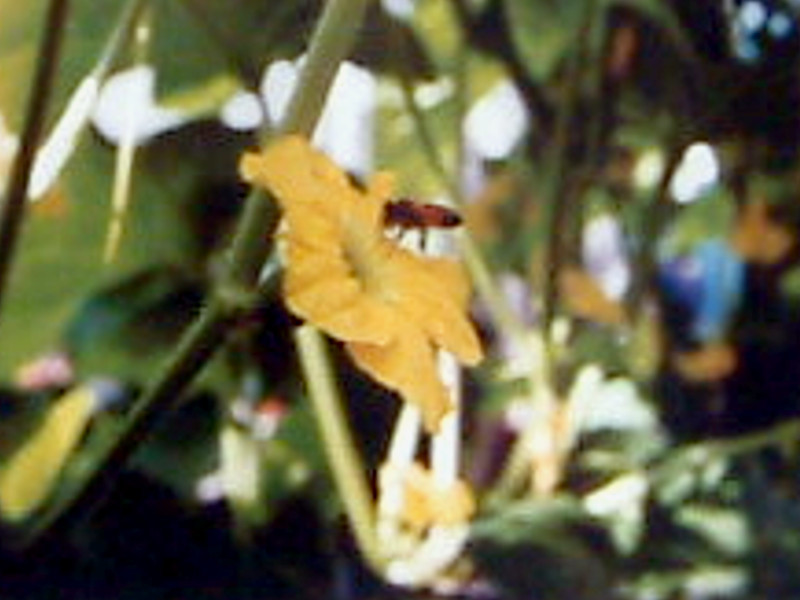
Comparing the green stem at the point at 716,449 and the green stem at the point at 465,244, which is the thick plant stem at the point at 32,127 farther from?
the green stem at the point at 716,449

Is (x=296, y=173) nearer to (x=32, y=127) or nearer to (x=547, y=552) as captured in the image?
(x=32, y=127)

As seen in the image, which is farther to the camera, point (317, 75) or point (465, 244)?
point (465, 244)

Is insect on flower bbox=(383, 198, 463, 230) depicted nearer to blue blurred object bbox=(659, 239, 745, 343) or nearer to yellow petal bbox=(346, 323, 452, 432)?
yellow petal bbox=(346, 323, 452, 432)

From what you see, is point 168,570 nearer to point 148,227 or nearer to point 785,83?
point 148,227

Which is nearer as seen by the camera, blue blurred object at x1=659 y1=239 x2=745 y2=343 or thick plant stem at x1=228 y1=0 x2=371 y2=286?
thick plant stem at x1=228 y1=0 x2=371 y2=286

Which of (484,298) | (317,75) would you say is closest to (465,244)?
(484,298)

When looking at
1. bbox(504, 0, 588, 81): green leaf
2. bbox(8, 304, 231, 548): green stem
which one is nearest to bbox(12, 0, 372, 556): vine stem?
bbox(8, 304, 231, 548): green stem

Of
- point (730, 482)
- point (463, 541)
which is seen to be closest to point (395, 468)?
point (463, 541)

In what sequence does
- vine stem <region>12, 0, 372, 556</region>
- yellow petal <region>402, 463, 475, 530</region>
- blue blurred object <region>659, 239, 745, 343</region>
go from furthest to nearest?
blue blurred object <region>659, 239, 745, 343</region>
yellow petal <region>402, 463, 475, 530</region>
vine stem <region>12, 0, 372, 556</region>
